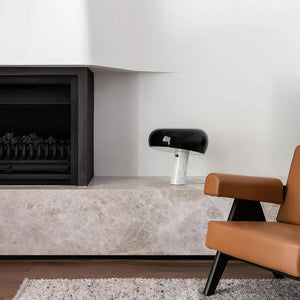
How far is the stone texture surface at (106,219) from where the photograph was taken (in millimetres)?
2824

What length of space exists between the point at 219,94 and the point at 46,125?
1.26 m

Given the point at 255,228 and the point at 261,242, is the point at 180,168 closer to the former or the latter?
the point at 255,228

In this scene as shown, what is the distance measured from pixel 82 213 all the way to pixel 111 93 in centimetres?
101

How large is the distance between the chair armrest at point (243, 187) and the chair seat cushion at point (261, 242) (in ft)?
0.43

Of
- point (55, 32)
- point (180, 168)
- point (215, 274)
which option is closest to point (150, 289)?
point (215, 274)

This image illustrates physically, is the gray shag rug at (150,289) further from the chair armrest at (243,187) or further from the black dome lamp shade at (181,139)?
the black dome lamp shade at (181,139)

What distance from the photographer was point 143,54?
338cm

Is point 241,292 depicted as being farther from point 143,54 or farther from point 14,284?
point 143,54

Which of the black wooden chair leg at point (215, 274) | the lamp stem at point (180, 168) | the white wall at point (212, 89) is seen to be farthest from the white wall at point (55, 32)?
the black wooden chair leg at point (215, 274)

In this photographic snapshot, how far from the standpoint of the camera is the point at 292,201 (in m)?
2.37

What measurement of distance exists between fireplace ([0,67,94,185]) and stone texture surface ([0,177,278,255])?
8.4 inches

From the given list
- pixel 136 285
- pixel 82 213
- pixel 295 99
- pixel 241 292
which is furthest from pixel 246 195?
pixel 295 99

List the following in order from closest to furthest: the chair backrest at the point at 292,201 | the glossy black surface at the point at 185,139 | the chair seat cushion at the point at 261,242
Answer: the chair seat cushion at the point at 261,242 < the chair backrest at the point at 292,201 < the glossy black surface at the point at 185,139

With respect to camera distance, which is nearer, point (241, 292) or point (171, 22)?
point (241, 292)
